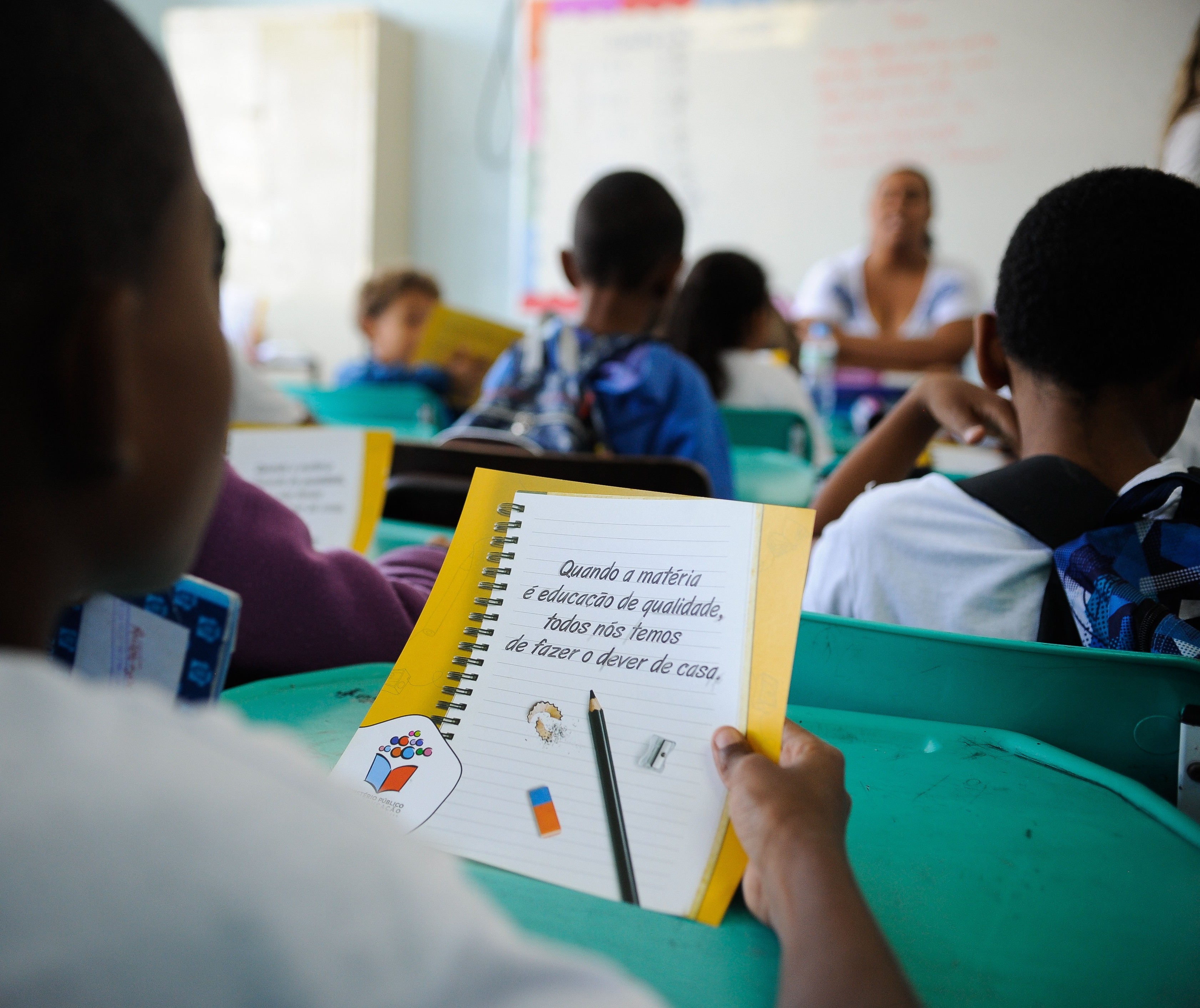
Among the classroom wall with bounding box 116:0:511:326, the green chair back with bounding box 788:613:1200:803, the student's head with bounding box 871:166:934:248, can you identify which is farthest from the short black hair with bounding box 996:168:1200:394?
the classroom wall with bounding box 116:0:511:326

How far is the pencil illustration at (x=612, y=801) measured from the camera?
1.39 ft

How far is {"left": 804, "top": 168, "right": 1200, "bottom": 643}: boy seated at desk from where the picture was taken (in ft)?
2.48

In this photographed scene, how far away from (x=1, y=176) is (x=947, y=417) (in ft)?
3.43

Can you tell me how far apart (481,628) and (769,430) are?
5.11 ft

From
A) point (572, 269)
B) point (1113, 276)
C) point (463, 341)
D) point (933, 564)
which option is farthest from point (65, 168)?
point (463, 341)

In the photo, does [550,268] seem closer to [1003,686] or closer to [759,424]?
[759,424]

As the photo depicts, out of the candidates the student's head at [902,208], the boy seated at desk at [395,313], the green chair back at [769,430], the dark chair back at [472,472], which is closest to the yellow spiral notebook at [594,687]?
the dark chair back at [472,472]

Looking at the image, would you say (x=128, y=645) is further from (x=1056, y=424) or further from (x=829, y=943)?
(x=1056, y=424)

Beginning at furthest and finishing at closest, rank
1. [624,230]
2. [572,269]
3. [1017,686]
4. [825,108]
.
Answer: [825,108] < [572,269] < [624,230] < [1017,686]

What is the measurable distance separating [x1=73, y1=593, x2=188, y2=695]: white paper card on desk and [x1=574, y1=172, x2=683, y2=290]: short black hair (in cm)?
146

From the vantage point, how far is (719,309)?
95.7 inches

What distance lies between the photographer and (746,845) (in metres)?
0.41

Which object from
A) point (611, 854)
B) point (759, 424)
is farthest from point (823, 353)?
point (611, 854)

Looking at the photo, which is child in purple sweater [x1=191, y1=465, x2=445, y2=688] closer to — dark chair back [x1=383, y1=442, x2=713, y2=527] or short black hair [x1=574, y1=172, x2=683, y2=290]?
dark chair back [x1=383, y1=442, x2=713, y2=527]
